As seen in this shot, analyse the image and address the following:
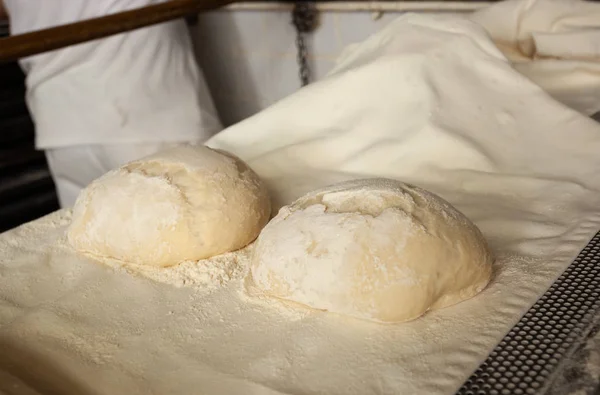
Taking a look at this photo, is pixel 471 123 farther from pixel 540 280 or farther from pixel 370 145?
pixel 540 280

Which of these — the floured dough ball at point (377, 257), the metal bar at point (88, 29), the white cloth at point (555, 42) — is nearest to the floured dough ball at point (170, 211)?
the floured dough ball at point (377, 257)

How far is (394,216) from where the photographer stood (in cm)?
86

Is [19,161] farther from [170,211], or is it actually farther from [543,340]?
[543,340]

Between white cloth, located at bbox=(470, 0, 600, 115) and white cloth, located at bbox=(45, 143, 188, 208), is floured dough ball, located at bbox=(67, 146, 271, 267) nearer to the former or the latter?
white cloth, located at bbox=(470, 0, 600, 115)

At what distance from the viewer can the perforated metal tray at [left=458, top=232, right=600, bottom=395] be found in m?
0.66

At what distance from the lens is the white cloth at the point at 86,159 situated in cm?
201

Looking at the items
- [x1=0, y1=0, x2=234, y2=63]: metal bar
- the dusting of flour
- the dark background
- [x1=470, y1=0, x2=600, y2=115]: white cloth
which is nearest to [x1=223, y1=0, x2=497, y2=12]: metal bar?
[x1=470, y1=0, x2=600, y2=115]: white cloth

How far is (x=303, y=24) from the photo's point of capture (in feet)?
8.20

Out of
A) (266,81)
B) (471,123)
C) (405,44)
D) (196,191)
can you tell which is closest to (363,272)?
(196,191)

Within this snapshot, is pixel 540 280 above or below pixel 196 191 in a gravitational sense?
below

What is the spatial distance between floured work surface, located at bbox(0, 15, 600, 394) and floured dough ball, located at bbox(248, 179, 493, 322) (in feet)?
0.09

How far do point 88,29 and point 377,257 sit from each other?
93 cm

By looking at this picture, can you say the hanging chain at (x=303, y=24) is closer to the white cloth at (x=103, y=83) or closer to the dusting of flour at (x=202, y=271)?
the white cloth at (x=103, y=83)

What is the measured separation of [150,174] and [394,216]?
0.48 metres
